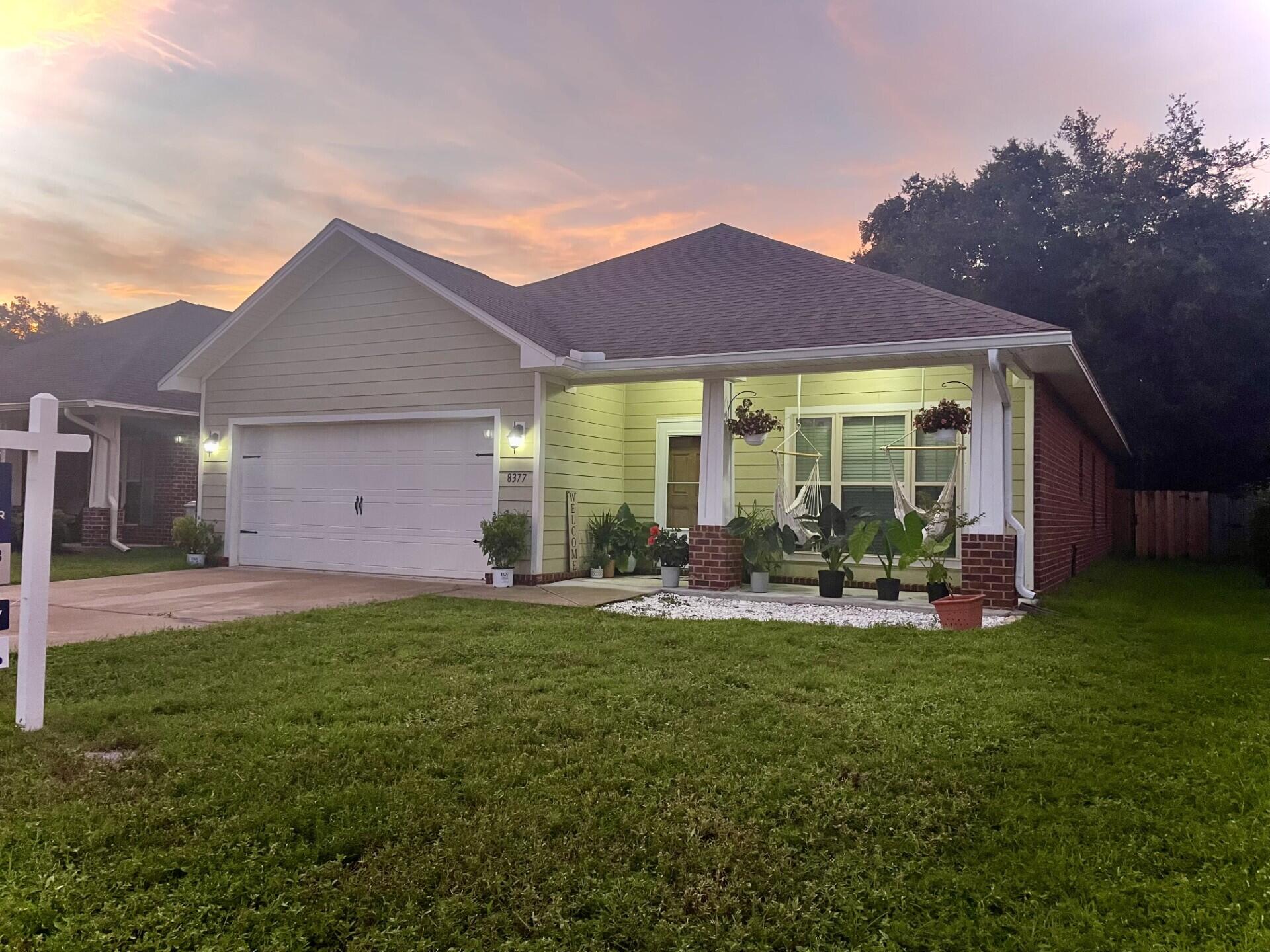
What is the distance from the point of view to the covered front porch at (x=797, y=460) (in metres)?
8.10

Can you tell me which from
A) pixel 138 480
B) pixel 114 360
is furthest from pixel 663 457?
pixel 114 360

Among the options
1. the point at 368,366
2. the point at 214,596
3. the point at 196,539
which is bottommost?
the point at 214,596

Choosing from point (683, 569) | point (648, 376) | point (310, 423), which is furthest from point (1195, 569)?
point (310, 423)

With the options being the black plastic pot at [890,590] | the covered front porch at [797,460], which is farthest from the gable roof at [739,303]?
the black plastic pot at [890,590]

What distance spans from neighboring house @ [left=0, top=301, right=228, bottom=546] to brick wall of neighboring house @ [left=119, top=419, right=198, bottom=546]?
1cm

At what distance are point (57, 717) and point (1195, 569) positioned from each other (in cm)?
1618

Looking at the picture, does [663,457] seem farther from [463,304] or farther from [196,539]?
[196,539]

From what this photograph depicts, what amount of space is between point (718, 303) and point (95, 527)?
1090 cm

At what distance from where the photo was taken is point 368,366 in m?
10.7

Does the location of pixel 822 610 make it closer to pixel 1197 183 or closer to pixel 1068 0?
pixel 1068 0

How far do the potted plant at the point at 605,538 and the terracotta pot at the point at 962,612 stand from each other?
179 inches

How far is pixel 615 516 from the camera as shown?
35.3 feet

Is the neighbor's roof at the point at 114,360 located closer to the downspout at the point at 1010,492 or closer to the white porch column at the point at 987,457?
the white porch column at the point at 987,457

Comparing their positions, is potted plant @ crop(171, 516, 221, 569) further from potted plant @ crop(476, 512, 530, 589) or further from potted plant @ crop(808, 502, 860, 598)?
potted plant @ crop(808, 502, 860, 598)
